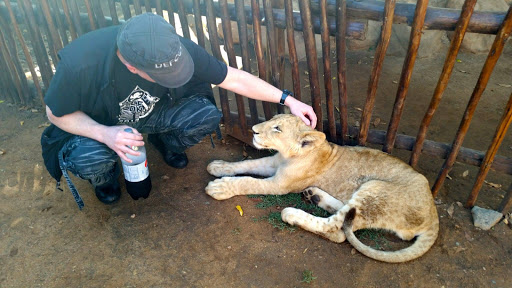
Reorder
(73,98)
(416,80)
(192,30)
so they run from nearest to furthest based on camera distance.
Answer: (73,98), (416,80), (192,30)

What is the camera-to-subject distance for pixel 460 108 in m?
5.74

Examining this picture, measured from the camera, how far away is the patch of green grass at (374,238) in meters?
3.53

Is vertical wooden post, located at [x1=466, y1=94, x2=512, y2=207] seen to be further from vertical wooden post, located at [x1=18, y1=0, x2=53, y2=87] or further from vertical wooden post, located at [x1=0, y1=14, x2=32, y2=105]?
vertical wooden post, located at [x1=0, y1=14, x2=32, y2=105]

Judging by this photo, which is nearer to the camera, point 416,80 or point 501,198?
point 501,198

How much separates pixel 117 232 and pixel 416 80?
5.24 meters

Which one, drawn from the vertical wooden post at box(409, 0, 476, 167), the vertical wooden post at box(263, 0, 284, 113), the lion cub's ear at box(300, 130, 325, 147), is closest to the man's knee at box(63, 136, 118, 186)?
the lion cub's ear at box(300, 130, 325, 147)

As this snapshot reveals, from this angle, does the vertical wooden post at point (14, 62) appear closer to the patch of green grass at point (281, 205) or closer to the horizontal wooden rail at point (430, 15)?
the patch of green grass at point (281, 205)

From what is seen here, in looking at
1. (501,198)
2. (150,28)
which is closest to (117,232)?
(150,28)

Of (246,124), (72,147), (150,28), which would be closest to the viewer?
(150,28)

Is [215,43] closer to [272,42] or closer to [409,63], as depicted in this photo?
[272,42]

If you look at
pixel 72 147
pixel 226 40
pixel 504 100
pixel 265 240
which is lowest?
pixel 504 100

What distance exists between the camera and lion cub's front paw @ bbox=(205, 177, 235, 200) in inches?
157

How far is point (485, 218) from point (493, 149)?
2.19 ft

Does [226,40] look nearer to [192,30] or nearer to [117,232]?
[117,232]
